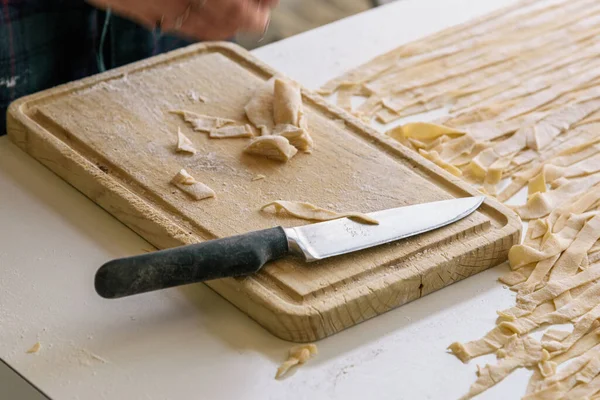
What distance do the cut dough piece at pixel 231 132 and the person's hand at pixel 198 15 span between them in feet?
0.78

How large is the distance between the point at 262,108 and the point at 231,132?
0.09 metres

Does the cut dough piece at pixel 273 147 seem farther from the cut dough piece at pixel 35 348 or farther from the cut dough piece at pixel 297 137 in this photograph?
the cut dough piece at pixel 35 348

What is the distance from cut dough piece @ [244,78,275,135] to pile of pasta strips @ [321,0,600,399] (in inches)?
6.3

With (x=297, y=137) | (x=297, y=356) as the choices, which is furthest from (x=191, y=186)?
(x=297, y=356)

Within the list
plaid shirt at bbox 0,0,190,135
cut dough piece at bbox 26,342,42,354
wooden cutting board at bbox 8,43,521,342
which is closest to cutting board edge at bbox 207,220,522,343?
wooden cutting board at bbox 8,43,521,342

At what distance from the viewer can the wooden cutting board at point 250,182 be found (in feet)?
3.75

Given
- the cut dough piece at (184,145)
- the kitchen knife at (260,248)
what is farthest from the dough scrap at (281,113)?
the kitchen knife at (260,248)

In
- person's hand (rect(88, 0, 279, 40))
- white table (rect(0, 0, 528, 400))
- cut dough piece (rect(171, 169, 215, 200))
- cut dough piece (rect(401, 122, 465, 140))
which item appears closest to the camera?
white table (rect(0, 0, 528, 400))

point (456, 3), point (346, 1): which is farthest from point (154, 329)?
point (346, 1)

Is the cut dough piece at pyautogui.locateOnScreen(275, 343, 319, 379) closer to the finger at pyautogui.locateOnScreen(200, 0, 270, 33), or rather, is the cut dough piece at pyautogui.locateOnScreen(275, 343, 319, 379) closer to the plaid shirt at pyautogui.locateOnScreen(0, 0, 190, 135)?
Answer: the finger at pyautogui.locateOnScreen(200, 0, 270, 33)

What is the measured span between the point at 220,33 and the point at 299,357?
1.43 feet

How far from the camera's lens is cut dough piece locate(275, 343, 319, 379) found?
1068mm

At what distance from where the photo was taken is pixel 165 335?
1.11 m

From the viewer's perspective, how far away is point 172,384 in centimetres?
104
